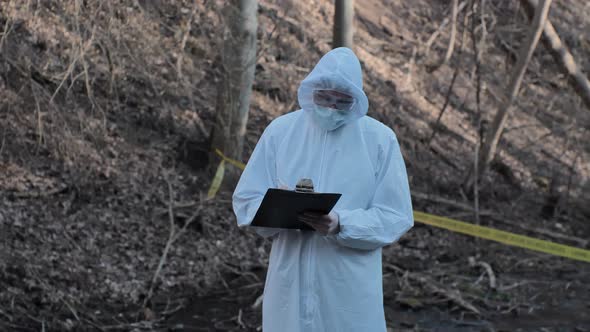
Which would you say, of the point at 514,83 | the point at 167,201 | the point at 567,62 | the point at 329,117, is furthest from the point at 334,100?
the point at 567,62

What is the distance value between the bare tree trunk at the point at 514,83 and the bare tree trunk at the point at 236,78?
410cm

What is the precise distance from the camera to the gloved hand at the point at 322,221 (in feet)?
11.3

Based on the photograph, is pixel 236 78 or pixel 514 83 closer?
pixel 236 78

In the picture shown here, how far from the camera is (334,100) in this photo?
3688 millimetres

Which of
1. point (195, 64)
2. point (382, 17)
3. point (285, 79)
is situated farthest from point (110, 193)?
point (382, 17)

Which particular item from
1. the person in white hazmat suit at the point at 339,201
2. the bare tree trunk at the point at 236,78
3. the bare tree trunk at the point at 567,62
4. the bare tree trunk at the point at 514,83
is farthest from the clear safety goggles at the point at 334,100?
the bare tree trunk at the point at 567,62

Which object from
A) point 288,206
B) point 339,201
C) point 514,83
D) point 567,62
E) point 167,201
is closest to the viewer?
point 288,206

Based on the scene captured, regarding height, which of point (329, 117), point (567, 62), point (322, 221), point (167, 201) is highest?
point (567, 62)

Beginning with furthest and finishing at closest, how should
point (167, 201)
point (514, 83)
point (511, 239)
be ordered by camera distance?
1. point (514, 83)
2. point (167, 201)
3. point (511, 239)

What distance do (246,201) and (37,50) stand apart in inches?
268

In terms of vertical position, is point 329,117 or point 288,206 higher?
point 329,117

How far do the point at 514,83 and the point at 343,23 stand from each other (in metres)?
3.42

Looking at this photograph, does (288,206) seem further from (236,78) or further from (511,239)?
(236,78)

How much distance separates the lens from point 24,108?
9.07m
